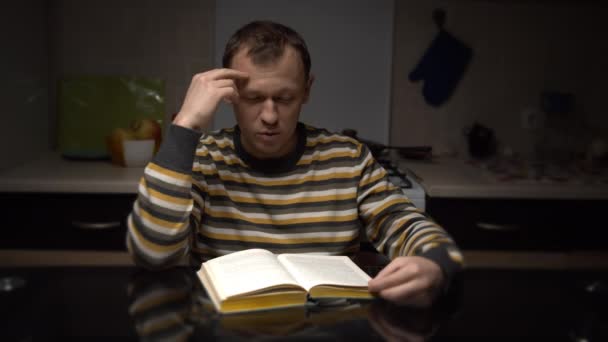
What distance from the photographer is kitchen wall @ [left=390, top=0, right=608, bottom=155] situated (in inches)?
93.2

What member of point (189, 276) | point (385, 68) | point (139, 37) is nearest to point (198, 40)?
point (139, 37)

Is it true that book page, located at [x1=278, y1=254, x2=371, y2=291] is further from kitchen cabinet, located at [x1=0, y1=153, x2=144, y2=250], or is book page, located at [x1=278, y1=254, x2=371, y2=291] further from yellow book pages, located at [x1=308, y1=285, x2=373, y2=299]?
kitchen cabinet, located at [x1=0, y1=153, x2=144, y2=250]

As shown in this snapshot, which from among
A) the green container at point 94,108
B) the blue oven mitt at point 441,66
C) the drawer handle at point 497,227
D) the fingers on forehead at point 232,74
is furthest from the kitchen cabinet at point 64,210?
the blue oven mitt at point 441,66

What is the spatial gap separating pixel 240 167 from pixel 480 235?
0.92 metres

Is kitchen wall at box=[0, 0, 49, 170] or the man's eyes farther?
kitchen wall at box=[0, 0, 49, 170]

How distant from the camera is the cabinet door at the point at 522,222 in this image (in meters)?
1.85

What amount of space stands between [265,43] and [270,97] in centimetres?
11

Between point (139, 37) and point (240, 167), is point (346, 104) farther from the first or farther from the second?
point (240, 167)

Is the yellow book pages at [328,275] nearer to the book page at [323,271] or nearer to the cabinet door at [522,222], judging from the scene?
the book page at [323,271]

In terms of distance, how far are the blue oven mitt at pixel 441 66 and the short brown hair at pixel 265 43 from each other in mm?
1240

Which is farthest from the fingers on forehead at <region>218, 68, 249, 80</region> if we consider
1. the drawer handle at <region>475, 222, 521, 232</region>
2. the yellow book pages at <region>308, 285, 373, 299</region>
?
the drawer handle at <region>475, 222, 521, 232</region>

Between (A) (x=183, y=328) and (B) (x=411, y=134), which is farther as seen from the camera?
Answer: (B) (x=411, y=134)

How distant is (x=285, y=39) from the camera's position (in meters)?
1.21

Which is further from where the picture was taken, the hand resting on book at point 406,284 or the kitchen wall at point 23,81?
the kitchen wall at point 23,81
